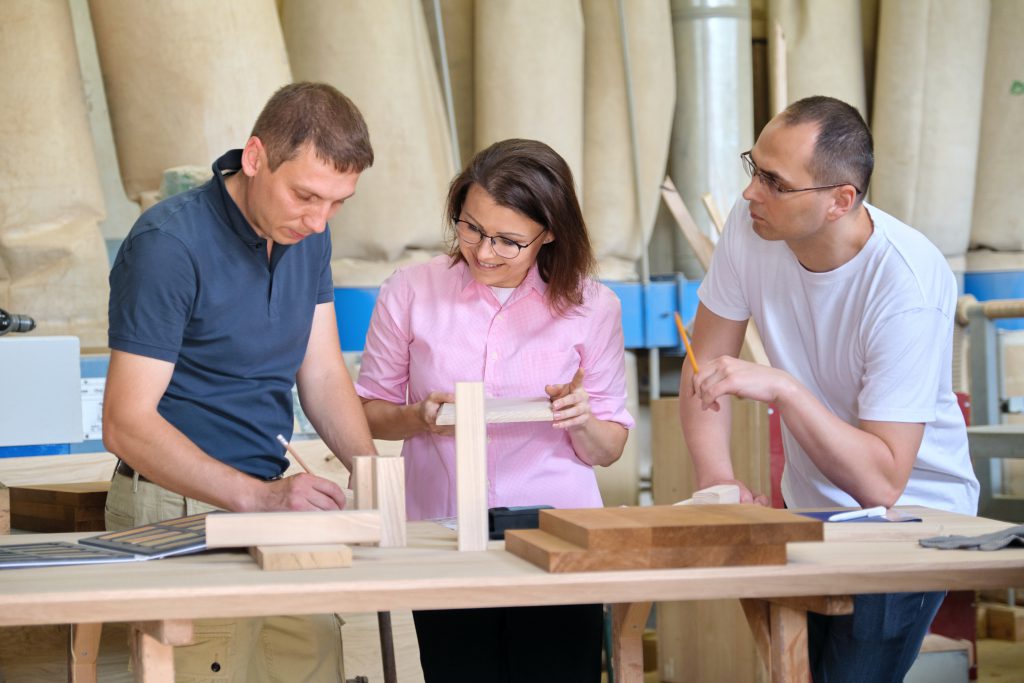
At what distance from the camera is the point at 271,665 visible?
2258 millimetres

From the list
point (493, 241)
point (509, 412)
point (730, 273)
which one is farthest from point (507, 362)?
point (730, 273)

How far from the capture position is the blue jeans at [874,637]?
1.89m

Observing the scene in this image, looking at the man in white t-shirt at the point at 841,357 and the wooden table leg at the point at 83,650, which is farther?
the man in white t-shirt at the point at 841,357

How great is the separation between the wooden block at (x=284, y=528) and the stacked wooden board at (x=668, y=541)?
9.6 inches

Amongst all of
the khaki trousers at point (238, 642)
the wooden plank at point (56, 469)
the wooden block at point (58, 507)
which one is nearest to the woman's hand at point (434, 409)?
the khaki trousers at point (238, 642)

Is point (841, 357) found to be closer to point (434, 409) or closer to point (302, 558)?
point (434, 409)

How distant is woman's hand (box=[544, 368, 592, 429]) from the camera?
1953mm

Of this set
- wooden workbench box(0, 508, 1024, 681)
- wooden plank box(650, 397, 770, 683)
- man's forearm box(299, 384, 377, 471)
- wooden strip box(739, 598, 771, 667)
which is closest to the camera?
wooden workbench box(0, 508, 1024, 681)

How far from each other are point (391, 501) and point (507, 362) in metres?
0.54

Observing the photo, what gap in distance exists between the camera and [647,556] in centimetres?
154

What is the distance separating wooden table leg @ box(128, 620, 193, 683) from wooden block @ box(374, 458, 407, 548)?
37 centimetres

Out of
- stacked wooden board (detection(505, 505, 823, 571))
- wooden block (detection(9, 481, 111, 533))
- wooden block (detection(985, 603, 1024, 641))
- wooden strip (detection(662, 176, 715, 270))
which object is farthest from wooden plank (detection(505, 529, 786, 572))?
wooden block (detection(985, 603, 1024, 641))

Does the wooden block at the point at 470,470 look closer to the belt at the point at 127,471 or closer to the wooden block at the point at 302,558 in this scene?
the wooden block at the point at 302,558

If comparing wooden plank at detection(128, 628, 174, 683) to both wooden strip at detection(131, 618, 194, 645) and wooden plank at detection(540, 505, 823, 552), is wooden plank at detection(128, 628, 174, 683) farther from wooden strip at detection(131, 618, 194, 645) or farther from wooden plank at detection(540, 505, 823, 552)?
wooden plank at detection(540, 505, 823, 552)
